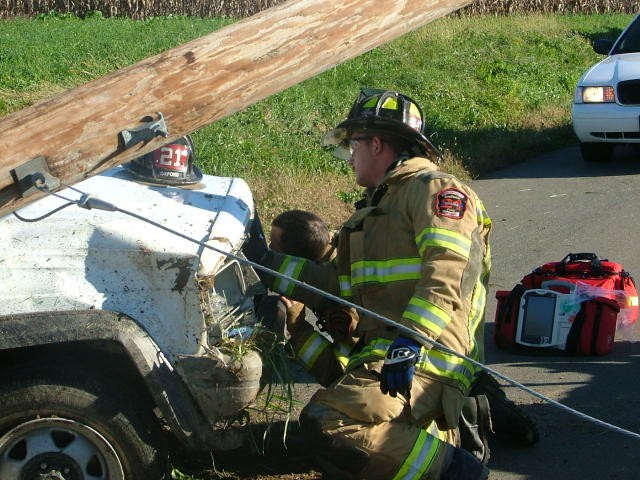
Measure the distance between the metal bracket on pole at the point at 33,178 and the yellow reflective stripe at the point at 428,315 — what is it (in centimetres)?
140

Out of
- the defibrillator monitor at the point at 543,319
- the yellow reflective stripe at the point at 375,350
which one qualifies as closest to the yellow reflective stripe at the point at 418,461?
the yellow reflective stripe at the point at 375,350

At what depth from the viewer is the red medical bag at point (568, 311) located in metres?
6.32

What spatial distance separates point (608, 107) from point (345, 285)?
8.39 metres

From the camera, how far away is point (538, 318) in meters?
6.42

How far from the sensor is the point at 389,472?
4.11m

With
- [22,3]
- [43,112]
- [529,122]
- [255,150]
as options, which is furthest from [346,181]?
[22,3]

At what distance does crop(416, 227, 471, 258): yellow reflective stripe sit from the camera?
4.09 metres

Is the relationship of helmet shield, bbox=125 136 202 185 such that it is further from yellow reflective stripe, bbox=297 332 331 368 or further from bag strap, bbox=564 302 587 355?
bag strap, bbox=564 302 587 355

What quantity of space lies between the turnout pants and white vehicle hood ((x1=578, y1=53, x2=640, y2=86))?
8.77 metres

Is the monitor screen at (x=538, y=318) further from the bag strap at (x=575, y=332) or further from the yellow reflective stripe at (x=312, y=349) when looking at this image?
the yellow reflective stripe at (x=312, y=349)

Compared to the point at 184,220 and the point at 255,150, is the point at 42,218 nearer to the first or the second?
the point at 184,220

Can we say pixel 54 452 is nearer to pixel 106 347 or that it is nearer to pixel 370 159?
pixel 106 347

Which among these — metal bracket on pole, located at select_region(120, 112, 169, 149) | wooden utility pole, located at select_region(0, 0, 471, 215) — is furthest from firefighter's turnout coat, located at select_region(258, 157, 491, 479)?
metal bracket on pole, located at select_region(120, 112, 169, 149)

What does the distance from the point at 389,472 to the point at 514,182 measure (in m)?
7.97
